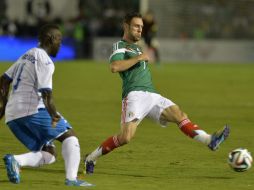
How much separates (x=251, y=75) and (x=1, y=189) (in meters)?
24.7

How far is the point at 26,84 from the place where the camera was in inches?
Answer: 339

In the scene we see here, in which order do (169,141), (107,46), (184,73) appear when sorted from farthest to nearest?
1. (107,46)
2. (184,73)
3. (169,141)

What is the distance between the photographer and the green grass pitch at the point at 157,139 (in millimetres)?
9375

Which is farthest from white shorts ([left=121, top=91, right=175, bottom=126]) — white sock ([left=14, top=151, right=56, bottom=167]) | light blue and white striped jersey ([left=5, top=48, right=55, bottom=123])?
light blue and white striped jersey ([left=5, top=48, right=55, bottom=123])

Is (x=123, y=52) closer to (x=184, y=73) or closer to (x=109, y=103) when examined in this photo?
(x=109, y=103)

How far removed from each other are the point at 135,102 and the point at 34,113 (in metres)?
1.76

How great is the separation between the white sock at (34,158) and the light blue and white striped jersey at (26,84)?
461 mm

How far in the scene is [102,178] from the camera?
958 centimetres

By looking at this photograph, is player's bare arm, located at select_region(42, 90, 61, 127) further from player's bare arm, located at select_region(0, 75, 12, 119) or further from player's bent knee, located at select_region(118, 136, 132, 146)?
player's bent knee, located at select_region(118, 136, 132, 146)

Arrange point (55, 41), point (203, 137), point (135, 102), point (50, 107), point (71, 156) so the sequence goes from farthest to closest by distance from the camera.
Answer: point (203, 137) < point (135, 102) < point (55, 41) < point (71, 156) < point (50, 107)

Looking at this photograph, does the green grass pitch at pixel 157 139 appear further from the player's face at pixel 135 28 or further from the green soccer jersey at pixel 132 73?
the player's face at pixel 135 28

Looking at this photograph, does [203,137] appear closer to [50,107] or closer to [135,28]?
[135,28]

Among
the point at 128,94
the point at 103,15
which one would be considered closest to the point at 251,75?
the point at 103,15

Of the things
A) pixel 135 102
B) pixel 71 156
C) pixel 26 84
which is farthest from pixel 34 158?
pixel 135 102
